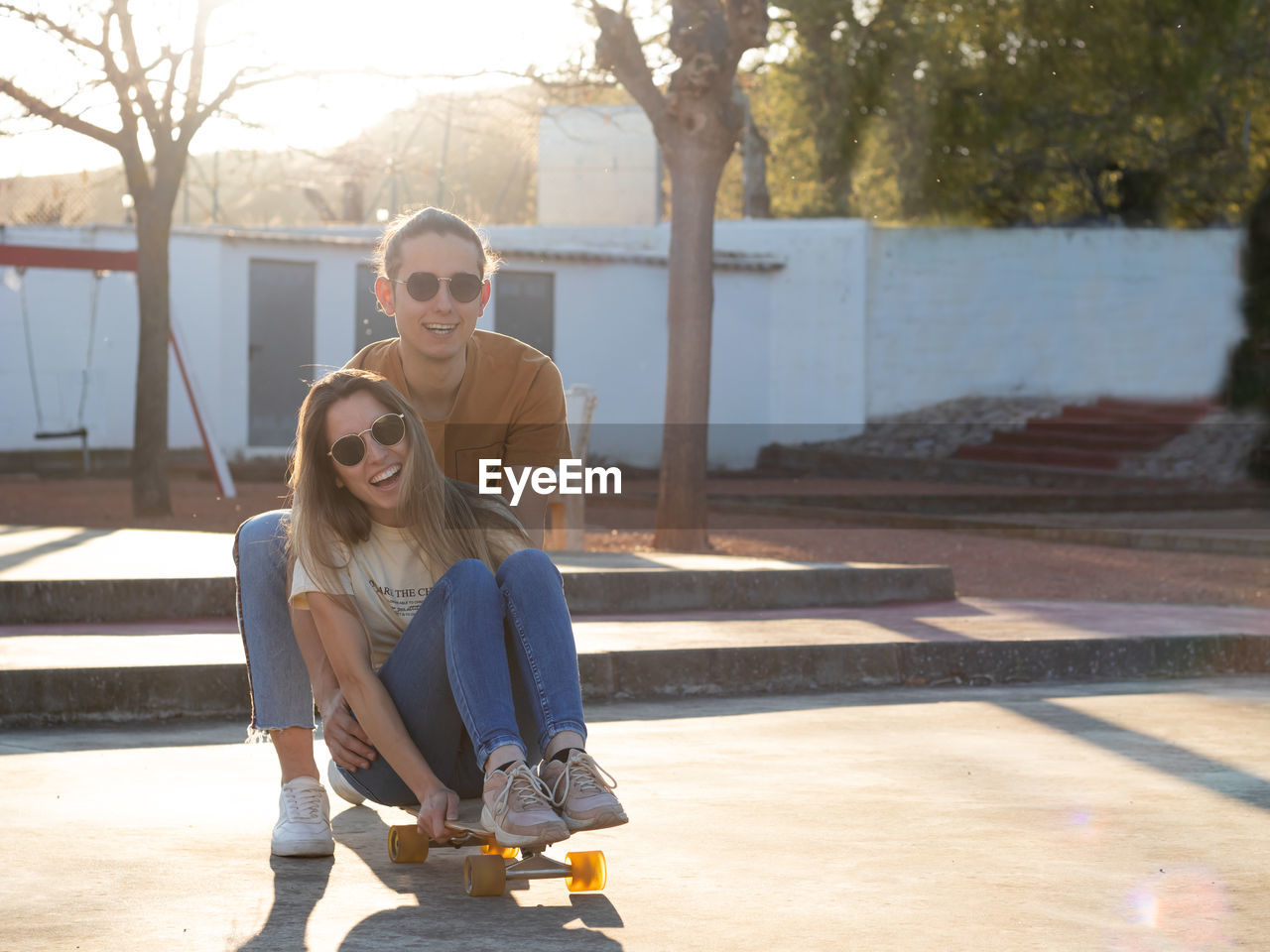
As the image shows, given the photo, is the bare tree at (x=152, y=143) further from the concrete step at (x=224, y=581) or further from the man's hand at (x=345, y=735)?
the man's hand at (x=345, y=735)

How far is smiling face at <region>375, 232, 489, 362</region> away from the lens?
372cm

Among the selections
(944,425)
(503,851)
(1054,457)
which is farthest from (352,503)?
(944,425)

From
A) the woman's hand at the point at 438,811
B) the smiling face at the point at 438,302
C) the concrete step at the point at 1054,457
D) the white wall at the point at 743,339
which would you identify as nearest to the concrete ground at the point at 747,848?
the woman's hand at the point at 438,811

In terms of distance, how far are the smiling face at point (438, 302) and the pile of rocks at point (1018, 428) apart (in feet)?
57.1

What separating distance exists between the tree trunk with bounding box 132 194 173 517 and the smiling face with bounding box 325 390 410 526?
430 inches

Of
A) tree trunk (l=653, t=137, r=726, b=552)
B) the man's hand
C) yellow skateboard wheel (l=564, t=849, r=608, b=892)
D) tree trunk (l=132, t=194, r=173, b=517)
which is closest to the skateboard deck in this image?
yellow skateboard wheel (l=564, t=849, r=608, b=892)

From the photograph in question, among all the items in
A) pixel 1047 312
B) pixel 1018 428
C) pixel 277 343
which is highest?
pixel 1047 312

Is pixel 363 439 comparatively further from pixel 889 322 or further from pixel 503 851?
pixel 889 322

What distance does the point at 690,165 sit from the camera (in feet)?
41.5

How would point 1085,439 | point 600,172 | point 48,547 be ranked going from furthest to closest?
point 600,172 → point 1085,439 → point 48,547

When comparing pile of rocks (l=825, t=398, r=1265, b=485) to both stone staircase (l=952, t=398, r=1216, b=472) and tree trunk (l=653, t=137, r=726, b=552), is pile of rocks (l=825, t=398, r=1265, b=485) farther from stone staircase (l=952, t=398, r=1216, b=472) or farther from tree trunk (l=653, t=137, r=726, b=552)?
tree trunk (l=653, t=137, r=726, b=552)

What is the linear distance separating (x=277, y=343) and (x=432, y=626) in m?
17.7

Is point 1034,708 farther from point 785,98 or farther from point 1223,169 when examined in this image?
point 785,98

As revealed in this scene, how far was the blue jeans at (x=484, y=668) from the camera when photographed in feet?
10.6
